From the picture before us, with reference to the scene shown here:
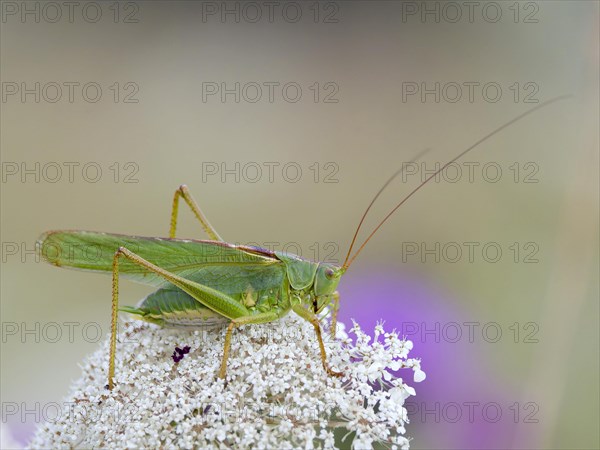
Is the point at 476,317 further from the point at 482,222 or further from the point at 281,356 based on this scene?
the point at 281,356

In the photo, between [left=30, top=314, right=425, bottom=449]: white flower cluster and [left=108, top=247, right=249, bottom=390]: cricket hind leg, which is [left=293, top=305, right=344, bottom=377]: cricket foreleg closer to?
[left=30, top=314, right=425, bottom=449]: white flower cluster

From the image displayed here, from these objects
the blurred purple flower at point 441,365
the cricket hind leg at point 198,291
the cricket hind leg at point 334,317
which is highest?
the cricket hind leg at point 198,291

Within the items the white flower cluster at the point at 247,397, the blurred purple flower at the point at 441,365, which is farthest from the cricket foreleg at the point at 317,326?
the blurred purple flower at the point at 441,365

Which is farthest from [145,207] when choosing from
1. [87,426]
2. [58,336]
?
[87,426]

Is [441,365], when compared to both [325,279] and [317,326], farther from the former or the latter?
[317,326]

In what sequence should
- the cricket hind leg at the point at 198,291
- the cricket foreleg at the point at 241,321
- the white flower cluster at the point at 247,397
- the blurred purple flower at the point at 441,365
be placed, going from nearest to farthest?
the white flower cluster at the point at 247,397 → the cricket foreleg at the point at 241,321 → the cricket hind leg at the point at 198,291 → the blurred purple flower at the point at 441,365

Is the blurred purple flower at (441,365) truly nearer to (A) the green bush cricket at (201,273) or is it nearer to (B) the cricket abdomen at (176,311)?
(A) the green bush cricket at (201,273)

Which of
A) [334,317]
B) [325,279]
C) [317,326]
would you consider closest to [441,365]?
[334,317]
